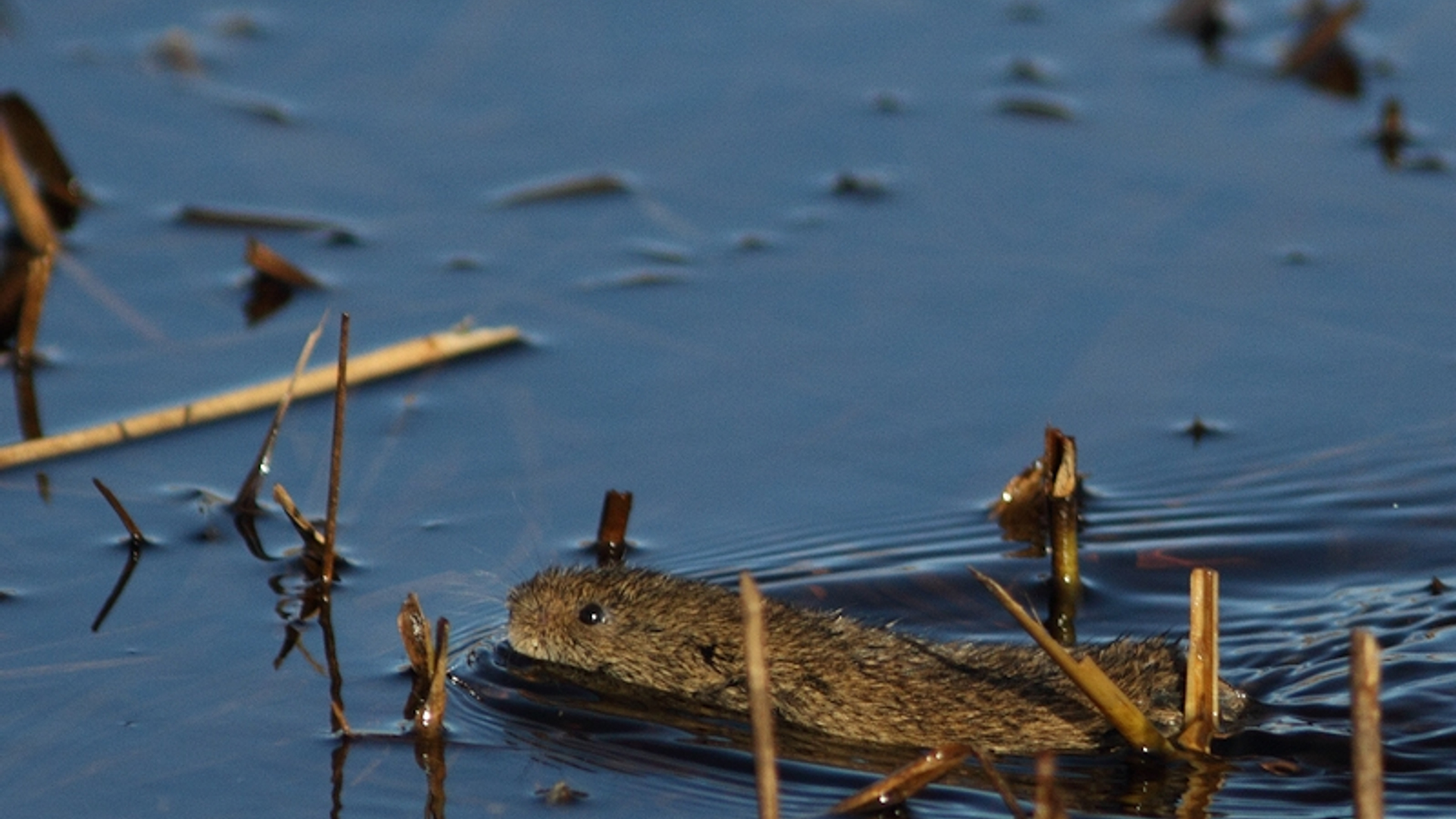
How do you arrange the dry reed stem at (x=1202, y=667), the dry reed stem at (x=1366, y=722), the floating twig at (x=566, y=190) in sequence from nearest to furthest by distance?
the dry reed stem at (x=1366, y=722)
the dry reed stem at (x=1202, y=667)
the floating twig at (x=566, y=190)

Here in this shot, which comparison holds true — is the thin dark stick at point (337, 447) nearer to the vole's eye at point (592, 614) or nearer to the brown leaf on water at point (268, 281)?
the vole's eye at point (592, 614)

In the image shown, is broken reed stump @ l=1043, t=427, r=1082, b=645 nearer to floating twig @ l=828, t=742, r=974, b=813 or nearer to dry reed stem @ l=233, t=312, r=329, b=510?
floating twig @ l=828, t=742, r=974, b=813

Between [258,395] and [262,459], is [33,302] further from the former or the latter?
[262,459]

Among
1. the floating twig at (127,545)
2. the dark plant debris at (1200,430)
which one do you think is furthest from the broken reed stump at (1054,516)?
the floating twig at (127,545)

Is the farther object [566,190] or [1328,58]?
[1328,58]

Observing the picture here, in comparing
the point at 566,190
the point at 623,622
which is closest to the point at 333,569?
the point at 623,622

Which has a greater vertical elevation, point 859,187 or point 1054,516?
point 859,187

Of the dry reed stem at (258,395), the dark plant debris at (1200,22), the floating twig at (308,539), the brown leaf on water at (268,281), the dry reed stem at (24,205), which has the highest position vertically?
the dark plant debris at (1200,22)
